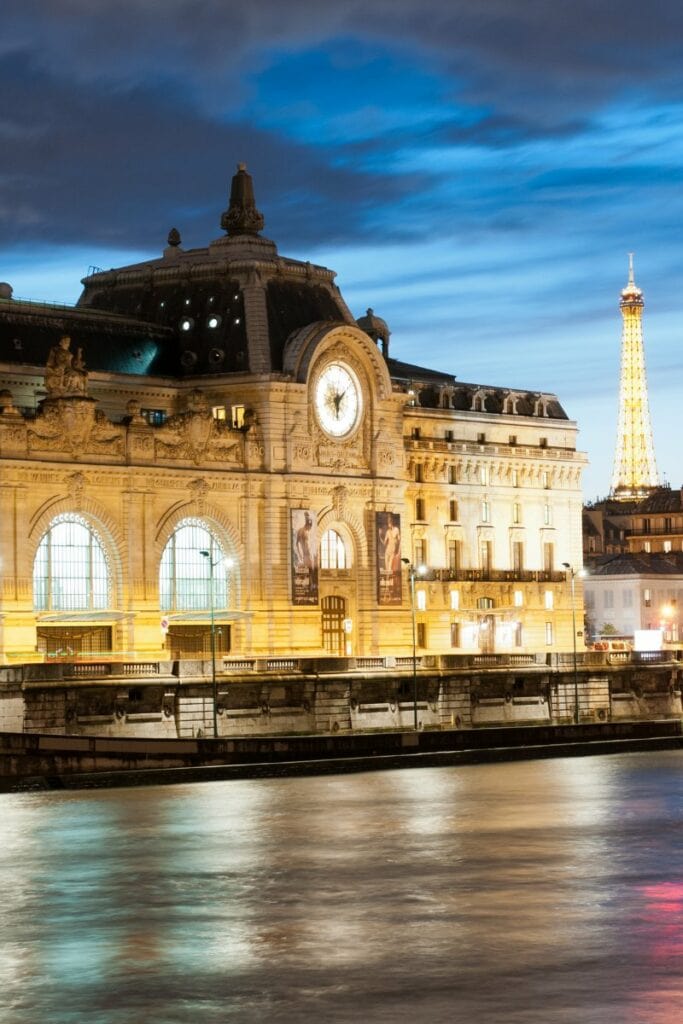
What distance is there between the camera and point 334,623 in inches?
4975

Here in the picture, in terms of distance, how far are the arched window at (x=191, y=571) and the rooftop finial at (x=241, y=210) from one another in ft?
68.5

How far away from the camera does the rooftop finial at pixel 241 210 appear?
13038cm

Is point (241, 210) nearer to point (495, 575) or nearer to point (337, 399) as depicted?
point (337, 399)

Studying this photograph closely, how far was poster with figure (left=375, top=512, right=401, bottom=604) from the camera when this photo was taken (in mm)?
127188

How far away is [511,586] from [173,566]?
30.7m

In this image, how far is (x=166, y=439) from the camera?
382ft

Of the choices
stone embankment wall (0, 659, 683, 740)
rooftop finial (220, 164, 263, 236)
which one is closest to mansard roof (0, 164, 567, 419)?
rooftop finial (220, 164, 263, 236)

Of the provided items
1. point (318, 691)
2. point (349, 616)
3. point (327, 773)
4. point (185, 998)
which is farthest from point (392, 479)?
point (185, 998)

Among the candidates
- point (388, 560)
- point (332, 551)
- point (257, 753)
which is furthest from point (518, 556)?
point (257, 753)

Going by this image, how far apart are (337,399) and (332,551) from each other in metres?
8.71

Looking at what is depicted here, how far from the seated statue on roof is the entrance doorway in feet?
71.8

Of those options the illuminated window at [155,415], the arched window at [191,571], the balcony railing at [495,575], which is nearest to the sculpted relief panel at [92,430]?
the illuminated window at [155,415]

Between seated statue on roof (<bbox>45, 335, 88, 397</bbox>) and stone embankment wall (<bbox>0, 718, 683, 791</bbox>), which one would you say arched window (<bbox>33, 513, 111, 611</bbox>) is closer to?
seated statue on roof (<bbox>45, 335, 88, 397</bbox>)

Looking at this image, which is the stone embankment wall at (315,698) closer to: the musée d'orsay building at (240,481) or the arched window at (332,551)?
the musée d'orsay building at (240,481)
